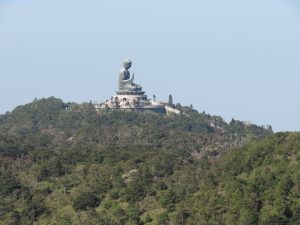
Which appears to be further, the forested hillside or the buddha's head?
the buddha's head

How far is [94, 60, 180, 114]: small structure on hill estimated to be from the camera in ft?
436

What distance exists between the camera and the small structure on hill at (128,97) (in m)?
133

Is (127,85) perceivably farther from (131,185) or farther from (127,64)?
(131,185)

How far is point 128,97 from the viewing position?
134 meters

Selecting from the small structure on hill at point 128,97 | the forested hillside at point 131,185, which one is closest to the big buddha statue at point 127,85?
the small structure on hill at point 128,97

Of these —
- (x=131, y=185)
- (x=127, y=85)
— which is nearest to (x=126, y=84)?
(x=127, y=85)


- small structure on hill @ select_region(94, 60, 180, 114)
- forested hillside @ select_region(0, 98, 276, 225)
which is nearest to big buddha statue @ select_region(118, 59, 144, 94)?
small structure on hill @ select_region(94, 60, 180, 114)

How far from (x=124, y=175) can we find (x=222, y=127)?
5282 centimetres

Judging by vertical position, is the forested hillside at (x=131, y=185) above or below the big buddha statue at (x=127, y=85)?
below

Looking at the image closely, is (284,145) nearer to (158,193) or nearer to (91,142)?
(158,193)

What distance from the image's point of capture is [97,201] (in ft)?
240

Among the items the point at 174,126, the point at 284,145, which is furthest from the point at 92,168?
the point at 174,126

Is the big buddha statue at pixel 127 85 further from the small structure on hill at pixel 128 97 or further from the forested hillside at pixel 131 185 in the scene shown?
the forested hillside at pixel 131 185

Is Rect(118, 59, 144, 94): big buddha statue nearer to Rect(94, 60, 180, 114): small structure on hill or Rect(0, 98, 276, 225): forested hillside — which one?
Rect(94, 60, 180, 114): small structure on hill
